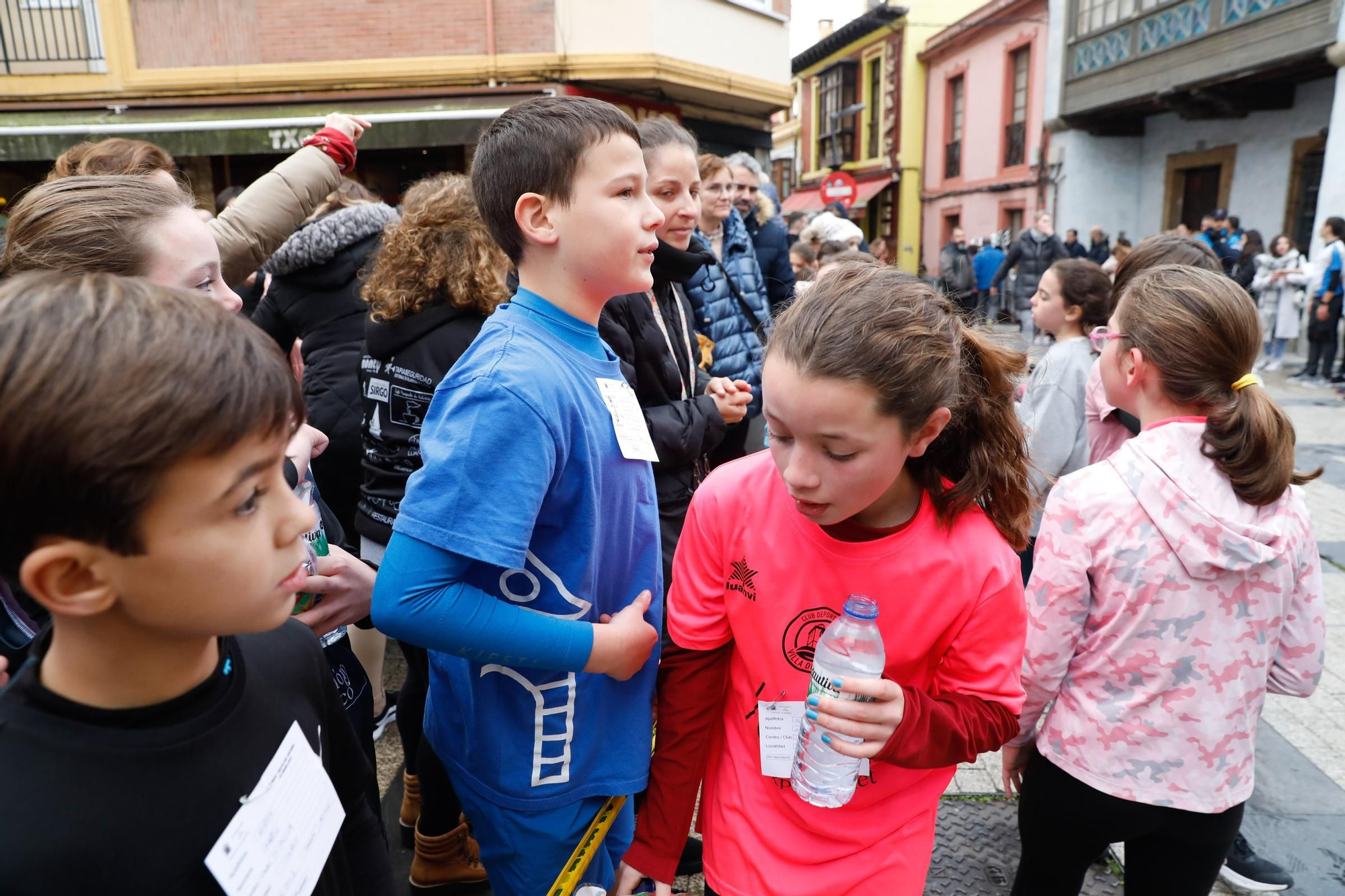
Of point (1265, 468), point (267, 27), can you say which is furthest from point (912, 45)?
point (1265, 468)

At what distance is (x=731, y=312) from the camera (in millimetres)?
3641

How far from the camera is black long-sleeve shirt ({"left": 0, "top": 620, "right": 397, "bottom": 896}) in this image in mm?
813

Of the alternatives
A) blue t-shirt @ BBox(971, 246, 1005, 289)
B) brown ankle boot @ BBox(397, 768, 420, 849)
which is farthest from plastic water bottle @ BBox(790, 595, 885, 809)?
blue t-shirt @ BBox(971, 246, 1005, 289)

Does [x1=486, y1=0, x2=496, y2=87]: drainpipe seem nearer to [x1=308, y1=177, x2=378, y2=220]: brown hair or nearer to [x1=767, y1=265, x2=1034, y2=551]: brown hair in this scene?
[x1=308, y1=177, x2=378, y2=220]: brown hair

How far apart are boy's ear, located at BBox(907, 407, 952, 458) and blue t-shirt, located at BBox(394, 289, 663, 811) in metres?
0.51

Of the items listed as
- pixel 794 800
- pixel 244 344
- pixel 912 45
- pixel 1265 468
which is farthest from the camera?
pixel 912 45

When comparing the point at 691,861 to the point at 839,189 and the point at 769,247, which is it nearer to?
the point at 769,247

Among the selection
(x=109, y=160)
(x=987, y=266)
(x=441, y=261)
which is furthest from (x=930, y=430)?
(x=987, y=266)

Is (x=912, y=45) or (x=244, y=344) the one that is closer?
(x=244, y=344)

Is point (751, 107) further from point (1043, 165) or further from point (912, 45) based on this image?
point (912, 45)

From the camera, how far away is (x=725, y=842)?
1.48 meters

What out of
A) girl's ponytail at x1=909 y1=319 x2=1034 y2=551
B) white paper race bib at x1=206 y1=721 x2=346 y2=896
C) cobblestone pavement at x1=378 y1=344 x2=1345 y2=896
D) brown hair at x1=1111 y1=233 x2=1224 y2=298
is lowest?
cobblestone pavement at x1=378 y1=344 x2=1345 y2=896

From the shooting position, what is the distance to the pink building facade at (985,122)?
66.1 ft

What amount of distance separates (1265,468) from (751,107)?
41.0 ft
